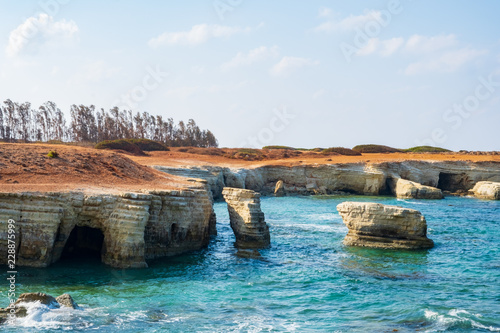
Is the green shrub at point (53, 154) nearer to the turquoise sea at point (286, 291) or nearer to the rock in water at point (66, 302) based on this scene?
the turquoise sea at point (286, 291)

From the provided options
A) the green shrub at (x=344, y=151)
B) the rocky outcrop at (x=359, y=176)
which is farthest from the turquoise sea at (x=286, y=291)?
the green shrub at (x=344, y=151)

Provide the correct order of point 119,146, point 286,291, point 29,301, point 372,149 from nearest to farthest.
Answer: point 29,301 → point 286,291 → point 119,146 → point 372,149

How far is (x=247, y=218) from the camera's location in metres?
21.8

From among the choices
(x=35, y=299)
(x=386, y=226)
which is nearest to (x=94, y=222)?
(x=35, y=299)

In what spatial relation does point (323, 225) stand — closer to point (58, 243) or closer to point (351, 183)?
point (58, 243)

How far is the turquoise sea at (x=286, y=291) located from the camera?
41.4 feet

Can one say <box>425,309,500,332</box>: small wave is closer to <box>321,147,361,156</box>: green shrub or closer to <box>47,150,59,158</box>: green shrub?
<box>47,150,59,158</box>: green shrub

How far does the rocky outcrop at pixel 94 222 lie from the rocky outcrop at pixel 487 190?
40349 mm

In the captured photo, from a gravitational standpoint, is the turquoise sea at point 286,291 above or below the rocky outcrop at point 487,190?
below

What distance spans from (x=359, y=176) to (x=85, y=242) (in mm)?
38019

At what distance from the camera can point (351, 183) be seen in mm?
54062

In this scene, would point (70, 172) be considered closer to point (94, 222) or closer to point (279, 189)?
point (94, 222)

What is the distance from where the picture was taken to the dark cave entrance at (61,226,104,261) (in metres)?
20.1

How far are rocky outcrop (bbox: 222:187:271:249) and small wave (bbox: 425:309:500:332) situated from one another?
9.78 m
